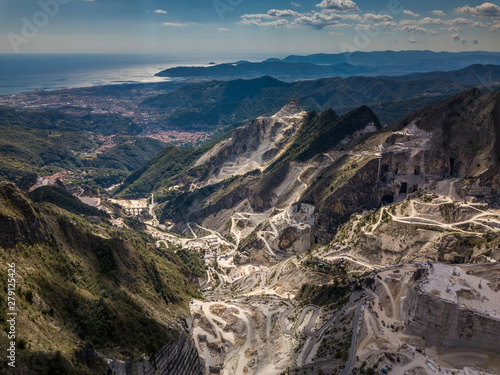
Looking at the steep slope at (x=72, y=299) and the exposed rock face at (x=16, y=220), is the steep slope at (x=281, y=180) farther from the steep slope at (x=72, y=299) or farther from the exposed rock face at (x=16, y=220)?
the exposed rock face at (x=16, y=220)

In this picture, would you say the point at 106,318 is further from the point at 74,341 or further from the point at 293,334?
the point at 293,334

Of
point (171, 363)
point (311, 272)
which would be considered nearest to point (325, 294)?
point (311, 272)

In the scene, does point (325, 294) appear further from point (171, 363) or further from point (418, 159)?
point (418, 159)

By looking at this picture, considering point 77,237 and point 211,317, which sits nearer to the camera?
point 77,237

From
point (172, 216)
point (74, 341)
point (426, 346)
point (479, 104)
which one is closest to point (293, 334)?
point (426, 346)

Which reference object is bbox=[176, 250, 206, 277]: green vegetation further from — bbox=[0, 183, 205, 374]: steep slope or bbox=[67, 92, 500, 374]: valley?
bbox=[0, 183, 205, 374]: steep slope

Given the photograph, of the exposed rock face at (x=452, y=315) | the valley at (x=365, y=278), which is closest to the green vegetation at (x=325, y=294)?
the valley at (x=365, y=278)

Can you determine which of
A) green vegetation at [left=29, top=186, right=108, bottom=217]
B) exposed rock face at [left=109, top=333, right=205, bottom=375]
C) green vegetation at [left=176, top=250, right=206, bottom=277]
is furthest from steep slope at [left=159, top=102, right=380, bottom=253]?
exposed rock face at [left=109, top=333, right=205, bottom=375]
